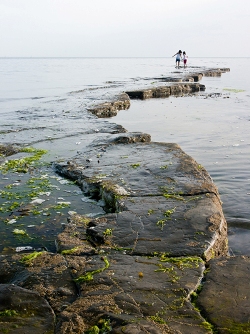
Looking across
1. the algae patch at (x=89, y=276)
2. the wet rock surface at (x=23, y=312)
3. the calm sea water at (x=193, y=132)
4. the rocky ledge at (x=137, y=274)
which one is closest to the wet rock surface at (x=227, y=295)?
the rocky ledge at (x=137, y=274)

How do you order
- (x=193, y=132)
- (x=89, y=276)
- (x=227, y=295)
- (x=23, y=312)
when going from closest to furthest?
(x=23, y=312) < (x=227, y=295) < (x=89, y=276) < (x=193, y=132)

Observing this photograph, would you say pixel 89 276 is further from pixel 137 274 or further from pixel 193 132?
pixel 193 132

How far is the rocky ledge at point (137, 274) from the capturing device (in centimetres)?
258

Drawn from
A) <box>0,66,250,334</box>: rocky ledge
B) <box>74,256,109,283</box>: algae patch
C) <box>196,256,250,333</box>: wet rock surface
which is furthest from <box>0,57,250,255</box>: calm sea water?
<box>74,256,109,283</box>: algae patch

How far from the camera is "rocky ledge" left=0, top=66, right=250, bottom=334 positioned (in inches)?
101

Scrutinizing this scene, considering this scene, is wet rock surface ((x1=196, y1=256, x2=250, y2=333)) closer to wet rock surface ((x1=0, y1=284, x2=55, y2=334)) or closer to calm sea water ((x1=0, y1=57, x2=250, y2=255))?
wet rock surface ((x1=0, y1=284, x2=55, y2=334))

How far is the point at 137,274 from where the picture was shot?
313 cm

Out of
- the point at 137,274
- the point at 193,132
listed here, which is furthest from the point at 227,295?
the point at 193,132

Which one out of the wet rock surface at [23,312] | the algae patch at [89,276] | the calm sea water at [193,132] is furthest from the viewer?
the calm sea water at [193,132]

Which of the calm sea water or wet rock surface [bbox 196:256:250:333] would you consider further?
the calm sea water

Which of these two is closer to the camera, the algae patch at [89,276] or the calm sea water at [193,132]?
the algae patch at [89,276]

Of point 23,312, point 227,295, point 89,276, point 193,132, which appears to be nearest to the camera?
point 23,312

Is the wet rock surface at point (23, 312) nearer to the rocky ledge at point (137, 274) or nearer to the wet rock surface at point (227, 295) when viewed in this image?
the rocky ledge at point (137, 274)

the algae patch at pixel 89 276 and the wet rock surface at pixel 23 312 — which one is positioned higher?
the algae patch at pixel 89 276
